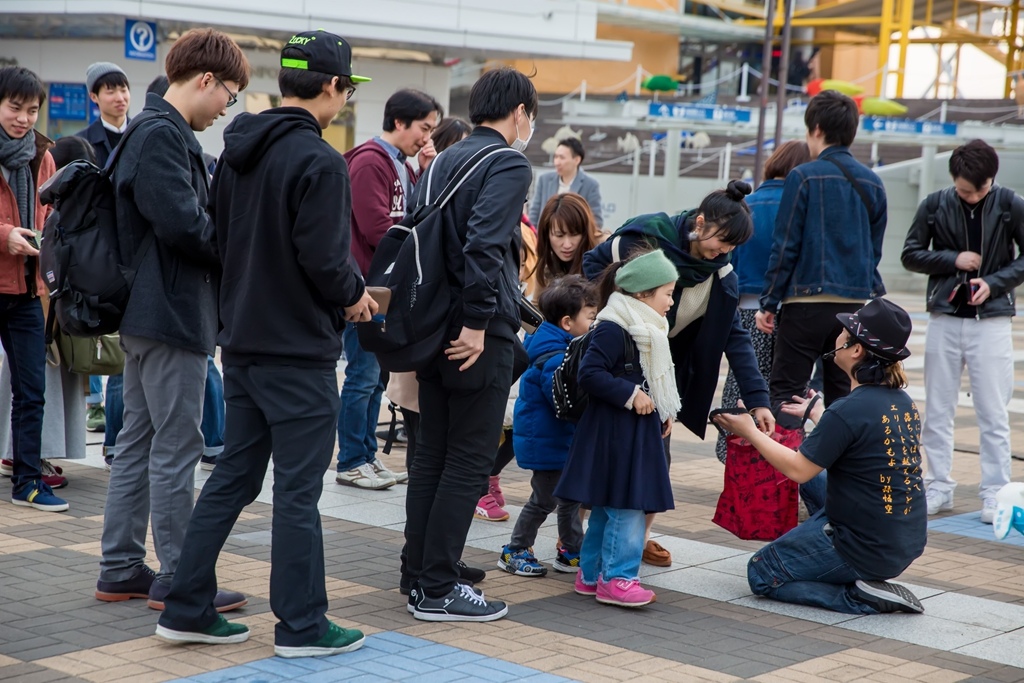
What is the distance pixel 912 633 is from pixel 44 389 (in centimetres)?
418

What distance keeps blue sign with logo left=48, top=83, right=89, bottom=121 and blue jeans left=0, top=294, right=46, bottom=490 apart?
1155 centimetres

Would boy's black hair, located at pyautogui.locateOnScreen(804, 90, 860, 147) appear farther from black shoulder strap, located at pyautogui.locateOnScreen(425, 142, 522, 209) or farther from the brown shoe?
black shoulder strap, located at pyautogui.locateOnScreen(425, 142, 522, 209)

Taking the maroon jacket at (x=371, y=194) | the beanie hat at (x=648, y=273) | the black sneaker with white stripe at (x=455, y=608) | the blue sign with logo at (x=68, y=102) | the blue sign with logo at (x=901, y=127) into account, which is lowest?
the black sneaker with white stripe at (x=455, y=608)

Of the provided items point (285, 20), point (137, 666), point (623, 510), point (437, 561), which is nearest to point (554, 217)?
point (623, 510)

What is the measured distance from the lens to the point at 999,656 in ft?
15.3

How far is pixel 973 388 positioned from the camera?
714 centimetres

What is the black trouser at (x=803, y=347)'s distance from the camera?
6703mm

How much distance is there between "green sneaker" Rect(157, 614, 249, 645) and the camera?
4270 mm

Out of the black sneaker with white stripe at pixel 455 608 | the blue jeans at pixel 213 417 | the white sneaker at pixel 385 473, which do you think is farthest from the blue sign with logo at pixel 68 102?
the black sneaker with white stripe at pixel 455 608

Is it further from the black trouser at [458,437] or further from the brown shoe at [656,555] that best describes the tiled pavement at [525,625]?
the black trouser at [458,437]

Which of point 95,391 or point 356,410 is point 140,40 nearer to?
point 95,391

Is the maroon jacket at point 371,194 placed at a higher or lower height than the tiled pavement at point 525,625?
higher

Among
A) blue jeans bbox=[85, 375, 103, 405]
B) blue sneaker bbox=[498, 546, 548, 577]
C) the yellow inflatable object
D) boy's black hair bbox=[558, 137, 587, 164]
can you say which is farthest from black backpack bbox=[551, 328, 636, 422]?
the yellow inflatable object

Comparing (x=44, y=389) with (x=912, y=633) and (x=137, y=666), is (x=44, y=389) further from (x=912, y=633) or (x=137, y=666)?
(x=912, y=633)
